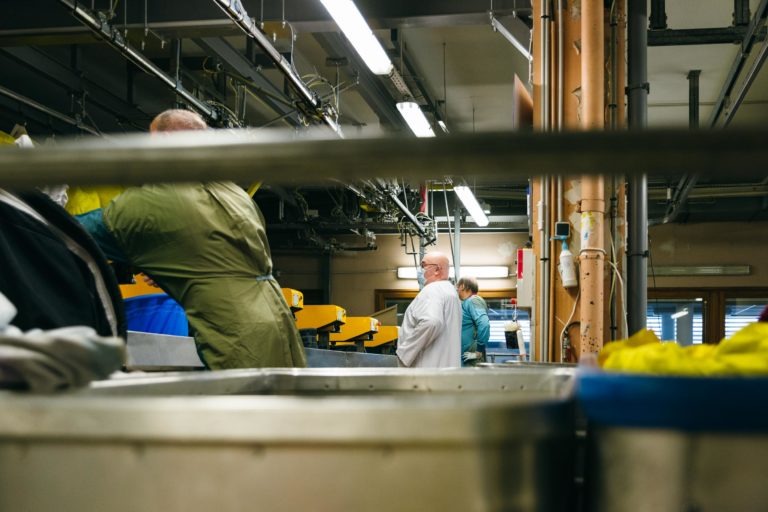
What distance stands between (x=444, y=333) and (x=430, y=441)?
198 inches

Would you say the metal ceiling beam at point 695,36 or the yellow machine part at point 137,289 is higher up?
the metal ceiling beam at point 695,36

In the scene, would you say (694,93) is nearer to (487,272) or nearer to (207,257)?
(487,272)

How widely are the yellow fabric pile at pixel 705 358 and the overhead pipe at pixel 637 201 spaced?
3.20m

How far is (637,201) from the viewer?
394cm

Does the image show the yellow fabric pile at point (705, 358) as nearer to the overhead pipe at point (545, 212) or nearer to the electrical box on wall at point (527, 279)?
the overhead pipe at point (545, 212)

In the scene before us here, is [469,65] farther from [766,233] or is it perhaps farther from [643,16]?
[766,233]

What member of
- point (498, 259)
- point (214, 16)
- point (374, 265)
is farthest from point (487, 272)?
point (214, 16)

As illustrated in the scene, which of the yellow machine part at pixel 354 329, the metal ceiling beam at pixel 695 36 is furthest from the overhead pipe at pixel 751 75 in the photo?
the yellow machine part at pixel 354 329

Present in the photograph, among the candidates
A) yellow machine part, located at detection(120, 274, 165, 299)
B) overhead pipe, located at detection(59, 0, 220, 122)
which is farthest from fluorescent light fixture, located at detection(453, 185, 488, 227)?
yellow machine part, located at detection(120, 274, 165, 299)

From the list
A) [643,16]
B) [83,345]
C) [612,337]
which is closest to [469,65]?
[643,16]

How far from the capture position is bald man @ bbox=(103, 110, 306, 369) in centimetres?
254

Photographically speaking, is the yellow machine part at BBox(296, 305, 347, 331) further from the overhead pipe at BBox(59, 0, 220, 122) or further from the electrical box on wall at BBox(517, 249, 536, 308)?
the electrical box on wall at BBox(517, 249, 536, 308)

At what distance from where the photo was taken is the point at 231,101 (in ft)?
28.2

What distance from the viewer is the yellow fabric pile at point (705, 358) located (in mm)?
667
